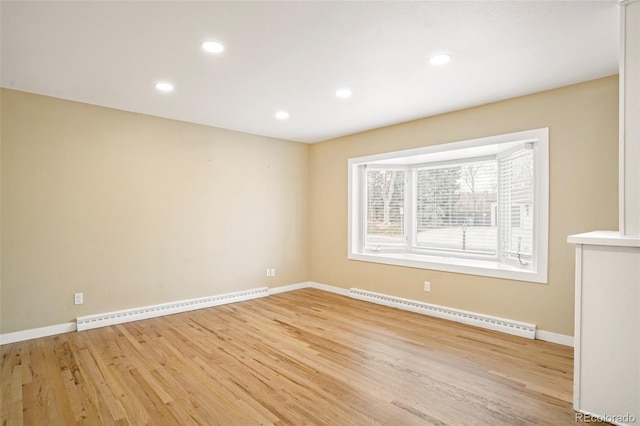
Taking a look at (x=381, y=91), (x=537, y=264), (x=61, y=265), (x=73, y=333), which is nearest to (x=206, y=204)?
(x=61, y=265)

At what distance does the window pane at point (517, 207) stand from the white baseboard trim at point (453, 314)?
729 millimetres

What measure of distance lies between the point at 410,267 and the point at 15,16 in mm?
4421

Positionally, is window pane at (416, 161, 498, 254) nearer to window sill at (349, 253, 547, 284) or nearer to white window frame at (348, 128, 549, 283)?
white window frame at (348, 128, 549, 283)

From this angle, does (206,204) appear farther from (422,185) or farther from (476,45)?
(476,45)

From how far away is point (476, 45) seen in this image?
8.05 feet

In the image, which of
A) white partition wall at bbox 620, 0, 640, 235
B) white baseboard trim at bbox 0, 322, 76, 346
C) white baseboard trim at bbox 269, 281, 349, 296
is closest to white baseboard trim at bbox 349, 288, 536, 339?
white baseboard trim at bbox 269, 281, 349, 296

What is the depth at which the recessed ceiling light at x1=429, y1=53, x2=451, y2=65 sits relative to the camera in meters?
2.62

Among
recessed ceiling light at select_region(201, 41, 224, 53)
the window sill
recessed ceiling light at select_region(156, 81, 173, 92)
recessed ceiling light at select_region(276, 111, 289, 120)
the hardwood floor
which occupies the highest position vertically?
recessed ceiling light at select_region(156, 81, 173, 92)

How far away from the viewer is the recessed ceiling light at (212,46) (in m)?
2.42

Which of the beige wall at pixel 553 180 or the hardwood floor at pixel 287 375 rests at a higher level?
the beige wall at pixel 553 180

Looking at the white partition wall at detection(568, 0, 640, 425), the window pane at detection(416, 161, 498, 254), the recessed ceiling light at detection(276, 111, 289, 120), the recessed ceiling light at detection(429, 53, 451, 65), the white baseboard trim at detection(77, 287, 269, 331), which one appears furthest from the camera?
the window pane at detection(416, 161, 498, 254)

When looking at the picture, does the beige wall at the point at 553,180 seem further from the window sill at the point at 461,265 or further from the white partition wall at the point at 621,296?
the white partition wall at the point at 621,296

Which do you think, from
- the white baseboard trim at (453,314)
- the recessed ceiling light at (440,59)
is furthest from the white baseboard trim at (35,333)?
the recessed ceiling light at (440,59)

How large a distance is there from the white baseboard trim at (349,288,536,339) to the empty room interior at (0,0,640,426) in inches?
0.9
